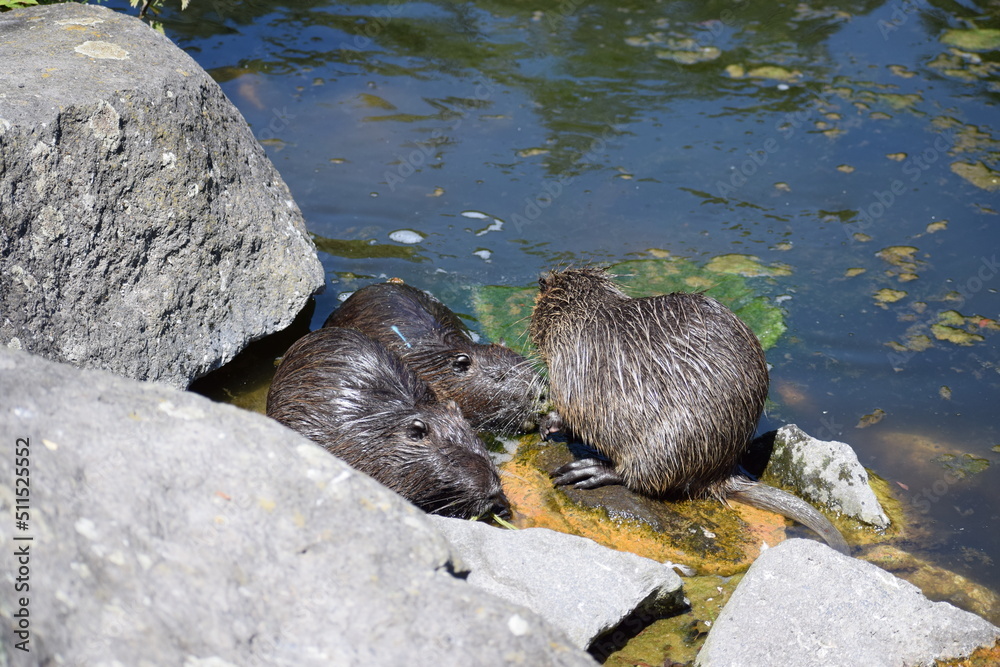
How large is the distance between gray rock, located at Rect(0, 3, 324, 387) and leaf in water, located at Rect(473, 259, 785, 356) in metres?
1.43

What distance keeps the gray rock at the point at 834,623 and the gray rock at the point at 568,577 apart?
12.2 inches

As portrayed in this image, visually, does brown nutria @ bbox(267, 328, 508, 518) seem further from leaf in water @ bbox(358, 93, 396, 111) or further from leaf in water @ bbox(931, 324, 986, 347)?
leaf in water @ bbox(358, 93, 396, 111)

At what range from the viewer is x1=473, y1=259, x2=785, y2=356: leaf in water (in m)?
6.06

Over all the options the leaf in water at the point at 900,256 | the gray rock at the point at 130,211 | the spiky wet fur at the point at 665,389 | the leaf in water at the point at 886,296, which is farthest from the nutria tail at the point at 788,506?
the gray rock at the point at 130,211

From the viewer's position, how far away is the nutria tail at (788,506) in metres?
4.35

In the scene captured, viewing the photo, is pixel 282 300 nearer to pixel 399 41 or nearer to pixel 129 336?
pixel 129 336

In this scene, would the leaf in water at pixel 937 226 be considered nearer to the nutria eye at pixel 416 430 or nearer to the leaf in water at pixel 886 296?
the leaf in water at pixel 886 296

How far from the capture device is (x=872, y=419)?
17.2 feet

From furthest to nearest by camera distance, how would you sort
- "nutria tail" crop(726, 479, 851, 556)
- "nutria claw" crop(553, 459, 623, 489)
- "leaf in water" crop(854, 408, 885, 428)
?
"leaf in water" crop(854, 408, 885, 428) < "nutria claw" crop(553, 459, 623, 489) < "nutria tail" crop(726, 479, 851, 556)

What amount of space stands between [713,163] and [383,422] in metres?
4.54

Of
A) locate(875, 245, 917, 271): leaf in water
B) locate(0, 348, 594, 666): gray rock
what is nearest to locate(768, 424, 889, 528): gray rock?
locate(875, 245, 917, 271): leaf in water

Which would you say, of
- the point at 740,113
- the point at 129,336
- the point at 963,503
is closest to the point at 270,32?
the point at 740,113

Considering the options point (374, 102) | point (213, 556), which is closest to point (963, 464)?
point (213, 556)

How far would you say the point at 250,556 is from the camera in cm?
203
